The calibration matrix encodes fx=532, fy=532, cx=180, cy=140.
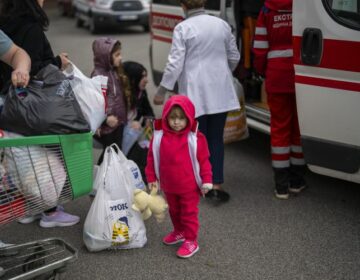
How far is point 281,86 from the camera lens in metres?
3.93

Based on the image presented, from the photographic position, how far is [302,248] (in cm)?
348

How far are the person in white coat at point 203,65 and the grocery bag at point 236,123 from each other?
18.9 inches

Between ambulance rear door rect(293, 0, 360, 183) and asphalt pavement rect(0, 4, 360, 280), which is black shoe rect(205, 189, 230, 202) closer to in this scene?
asphalt pavement rect(0, 4, 360, 280)

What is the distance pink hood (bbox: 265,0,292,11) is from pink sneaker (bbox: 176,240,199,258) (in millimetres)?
1743

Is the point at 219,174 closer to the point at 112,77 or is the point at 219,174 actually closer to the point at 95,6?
the point at 112,77

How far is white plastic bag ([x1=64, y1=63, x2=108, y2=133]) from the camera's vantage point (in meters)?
3.02

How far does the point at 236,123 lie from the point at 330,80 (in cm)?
137

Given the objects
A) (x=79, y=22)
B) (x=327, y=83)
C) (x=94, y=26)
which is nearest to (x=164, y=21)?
(x=327, y=83)

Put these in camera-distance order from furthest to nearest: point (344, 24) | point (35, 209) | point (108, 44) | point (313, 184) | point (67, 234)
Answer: point (313, 184) < point (108, 44) < point (67, 234) < point (344, 24) < point (35, 209)

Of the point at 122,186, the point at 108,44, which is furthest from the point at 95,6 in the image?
the point at 122,186

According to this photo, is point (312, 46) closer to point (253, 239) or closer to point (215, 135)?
point (215, 135)

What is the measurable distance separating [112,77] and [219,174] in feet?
3.72

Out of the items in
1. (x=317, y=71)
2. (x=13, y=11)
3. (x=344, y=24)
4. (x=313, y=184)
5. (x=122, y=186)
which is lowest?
(x=313, y=184)

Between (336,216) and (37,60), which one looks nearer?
(37,60)
